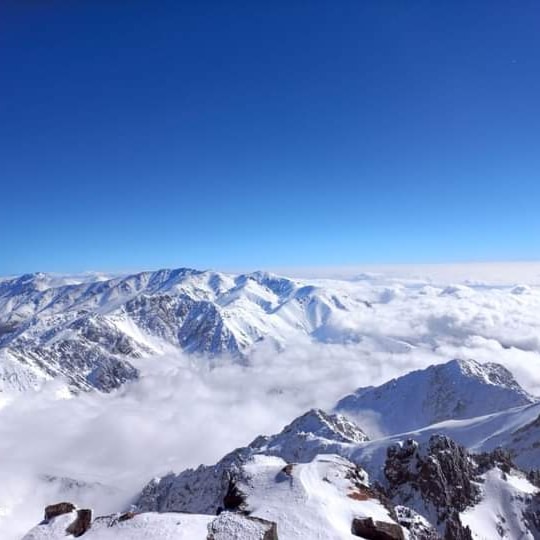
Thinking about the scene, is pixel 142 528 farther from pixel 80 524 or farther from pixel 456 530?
pixel 456 530

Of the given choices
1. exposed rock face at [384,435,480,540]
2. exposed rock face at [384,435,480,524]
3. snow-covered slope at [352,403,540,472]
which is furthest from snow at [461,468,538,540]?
snow-covered slope at [352,403,540,472]

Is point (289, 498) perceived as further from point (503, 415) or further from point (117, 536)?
point (503, 415)

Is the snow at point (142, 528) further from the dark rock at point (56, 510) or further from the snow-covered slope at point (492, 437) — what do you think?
the snow-covered slope at point (492, 437)

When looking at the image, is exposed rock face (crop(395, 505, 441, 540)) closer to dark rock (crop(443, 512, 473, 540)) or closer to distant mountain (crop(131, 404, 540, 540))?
distant mountain (crop(131, 404, 540, 540))

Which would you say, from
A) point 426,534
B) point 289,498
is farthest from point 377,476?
point 289,498

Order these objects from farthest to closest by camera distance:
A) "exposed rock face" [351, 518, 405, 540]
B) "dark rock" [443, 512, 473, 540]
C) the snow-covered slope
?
the snow-covered slope
"dark rock" [443, 512, 473, 540]
"exposed rock face" [351, 518, 405, 540]

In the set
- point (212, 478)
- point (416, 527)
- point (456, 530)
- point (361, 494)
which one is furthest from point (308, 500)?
point (212, 478)
